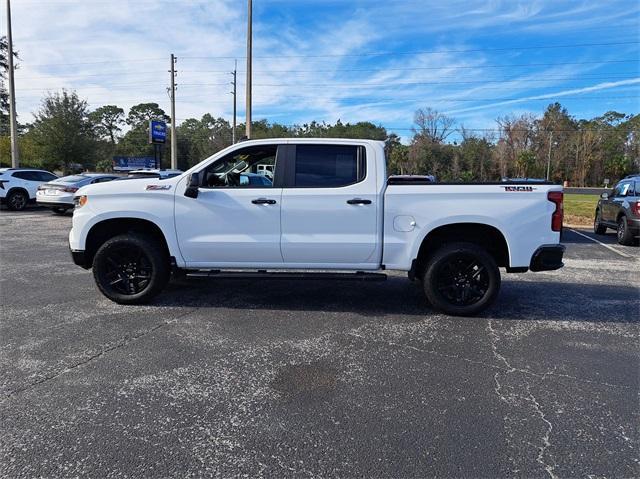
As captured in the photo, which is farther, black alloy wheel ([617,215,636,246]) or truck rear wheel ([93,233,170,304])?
black alloy wheel ([617,215,636,246])

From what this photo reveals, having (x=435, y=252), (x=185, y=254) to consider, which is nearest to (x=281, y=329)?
(x=185, y=254)

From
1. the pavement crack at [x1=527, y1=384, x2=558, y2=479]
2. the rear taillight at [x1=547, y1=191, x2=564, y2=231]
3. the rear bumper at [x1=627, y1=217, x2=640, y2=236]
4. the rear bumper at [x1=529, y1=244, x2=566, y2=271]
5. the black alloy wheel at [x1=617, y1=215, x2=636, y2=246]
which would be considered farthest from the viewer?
the black alloy wheel at [x1=617, y1=215, x2=636, y2=246]

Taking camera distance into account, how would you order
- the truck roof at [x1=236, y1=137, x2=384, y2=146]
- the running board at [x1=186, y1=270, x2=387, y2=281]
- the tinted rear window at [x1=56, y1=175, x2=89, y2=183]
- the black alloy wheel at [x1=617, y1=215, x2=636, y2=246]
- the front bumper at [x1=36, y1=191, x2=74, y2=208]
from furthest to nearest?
the tinted rear window at [x1=56, y1=175, x2=89, y2=183] < the front bumper at [x1=36, y1=191, x2=74, y2=208] < the black alloy wheel at [x1=617, y1=215, x2=636, y2=246] < the truck roof at [x1=236, y1=137, x2=384, y2=146] < the running board at [x1=186, y1=270, x2=387, y2=281]

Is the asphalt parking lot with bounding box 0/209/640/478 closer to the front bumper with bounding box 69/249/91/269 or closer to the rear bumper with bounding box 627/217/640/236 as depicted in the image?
the front bumper with bounding box 69/249/91/269

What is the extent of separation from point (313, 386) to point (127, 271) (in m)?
3.11

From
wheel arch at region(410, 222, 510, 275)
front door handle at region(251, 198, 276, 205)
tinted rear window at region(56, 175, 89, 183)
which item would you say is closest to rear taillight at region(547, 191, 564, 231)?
wheel arch at region(410, 222, 510, 275)

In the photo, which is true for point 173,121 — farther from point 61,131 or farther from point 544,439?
point 544,439

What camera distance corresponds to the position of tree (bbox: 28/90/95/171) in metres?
34.8

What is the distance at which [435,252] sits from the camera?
17.2ft

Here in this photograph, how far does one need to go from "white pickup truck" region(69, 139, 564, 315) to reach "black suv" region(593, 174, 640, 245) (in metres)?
6.99

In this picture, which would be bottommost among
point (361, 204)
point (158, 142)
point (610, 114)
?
point (361, 204)

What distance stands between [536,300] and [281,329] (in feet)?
11.5

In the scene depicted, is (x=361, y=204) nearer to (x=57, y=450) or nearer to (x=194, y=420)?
(x=194, y=420)

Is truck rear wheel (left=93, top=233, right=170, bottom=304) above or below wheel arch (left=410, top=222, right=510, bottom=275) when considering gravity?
below
